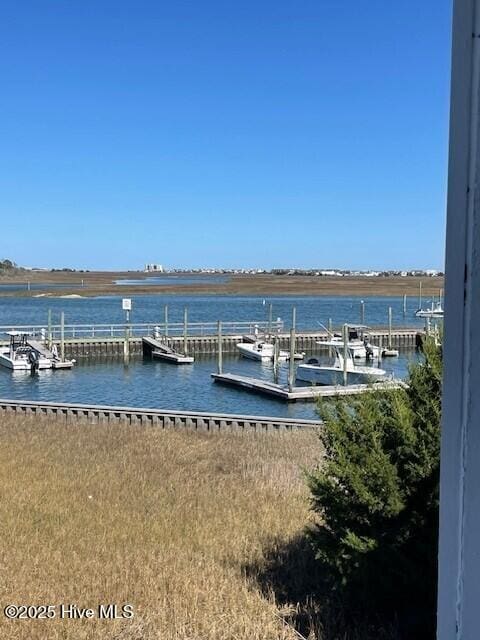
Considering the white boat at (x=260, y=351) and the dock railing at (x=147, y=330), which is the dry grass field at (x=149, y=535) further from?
the dock railing at (x=147, y=330)

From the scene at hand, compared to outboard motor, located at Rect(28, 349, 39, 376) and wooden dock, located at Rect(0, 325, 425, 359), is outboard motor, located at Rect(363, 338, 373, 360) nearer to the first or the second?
wooden dock, located at Rect(0, 325, 425, 359)

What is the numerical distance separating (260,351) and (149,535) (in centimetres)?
3818

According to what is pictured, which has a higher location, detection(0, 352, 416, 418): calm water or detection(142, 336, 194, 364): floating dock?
detection(142, 336, 194, 364): floating dock

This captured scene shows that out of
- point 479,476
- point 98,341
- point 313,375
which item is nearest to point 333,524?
point 479,476

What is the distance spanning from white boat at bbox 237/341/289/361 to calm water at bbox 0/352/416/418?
1.94 ft

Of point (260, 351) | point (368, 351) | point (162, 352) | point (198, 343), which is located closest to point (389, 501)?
point (260, 351)

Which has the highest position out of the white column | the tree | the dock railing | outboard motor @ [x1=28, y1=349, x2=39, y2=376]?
the white column

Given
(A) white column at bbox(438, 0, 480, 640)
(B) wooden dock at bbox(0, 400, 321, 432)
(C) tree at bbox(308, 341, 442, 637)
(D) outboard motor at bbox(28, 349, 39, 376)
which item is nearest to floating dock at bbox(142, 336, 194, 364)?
(D) outboard motor at bbox(28, 349, 39, 376)

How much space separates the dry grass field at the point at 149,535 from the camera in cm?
435

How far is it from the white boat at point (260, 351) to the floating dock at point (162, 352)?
422 centimetres

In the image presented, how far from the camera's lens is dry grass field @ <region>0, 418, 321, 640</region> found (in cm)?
435

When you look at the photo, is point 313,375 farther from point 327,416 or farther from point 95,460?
point 327,416

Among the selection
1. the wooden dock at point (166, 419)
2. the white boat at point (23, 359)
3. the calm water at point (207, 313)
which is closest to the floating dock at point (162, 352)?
the white boat at point (23, 359)

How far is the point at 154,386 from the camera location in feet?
116
